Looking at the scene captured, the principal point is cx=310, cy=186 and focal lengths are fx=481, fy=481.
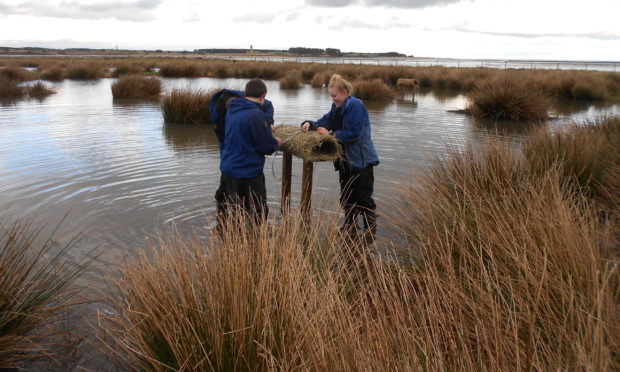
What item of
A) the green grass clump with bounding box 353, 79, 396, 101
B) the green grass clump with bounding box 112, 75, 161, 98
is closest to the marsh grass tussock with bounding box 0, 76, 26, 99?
the green grass clump with bounding box 112, 75, 161, 98

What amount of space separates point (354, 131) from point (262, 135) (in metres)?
1.10

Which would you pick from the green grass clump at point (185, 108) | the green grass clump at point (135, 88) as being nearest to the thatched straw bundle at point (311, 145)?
the green grass clump at point (185, 108)

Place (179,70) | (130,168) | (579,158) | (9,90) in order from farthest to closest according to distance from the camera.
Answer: (179,70) < (9,90) < (130,168) < (579,158)

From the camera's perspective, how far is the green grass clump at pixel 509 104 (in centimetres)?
1656

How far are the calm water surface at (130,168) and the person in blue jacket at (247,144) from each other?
55 centimetres

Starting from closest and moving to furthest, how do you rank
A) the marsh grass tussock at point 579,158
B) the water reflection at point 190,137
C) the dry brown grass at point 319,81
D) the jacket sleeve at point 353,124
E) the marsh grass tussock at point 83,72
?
1. the jacket sleeve at point 353,124
2. the marsh grass tussock at point 579,158
3. the water reflection at point 190,137
4. the dry brown grass at point 319,81
5. the marsh grass tussock at point 83,72

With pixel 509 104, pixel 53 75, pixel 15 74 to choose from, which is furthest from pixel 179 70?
pixel 509 104

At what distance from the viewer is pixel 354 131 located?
18.2 feet

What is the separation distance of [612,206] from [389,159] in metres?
4.79

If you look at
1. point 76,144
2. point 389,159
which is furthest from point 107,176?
point 389,159

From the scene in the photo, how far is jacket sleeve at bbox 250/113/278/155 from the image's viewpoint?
16.7 ft

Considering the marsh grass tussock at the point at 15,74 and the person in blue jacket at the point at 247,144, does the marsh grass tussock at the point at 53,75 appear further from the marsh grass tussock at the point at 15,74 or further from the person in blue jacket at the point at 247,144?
the person in blue jacket at the point at 247,144

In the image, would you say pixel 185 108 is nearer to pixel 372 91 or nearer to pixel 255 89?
pixel 255 89

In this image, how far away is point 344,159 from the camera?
5.82 metres
